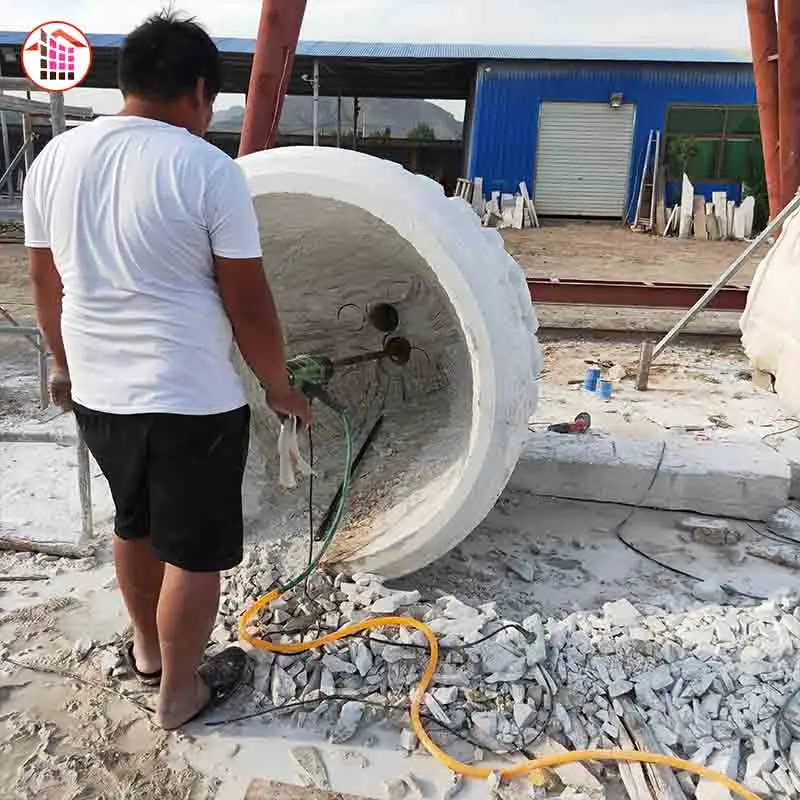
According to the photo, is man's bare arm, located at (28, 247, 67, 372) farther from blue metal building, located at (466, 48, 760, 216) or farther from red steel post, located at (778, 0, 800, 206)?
blue metal building, located at (466, 48, 760, 216)

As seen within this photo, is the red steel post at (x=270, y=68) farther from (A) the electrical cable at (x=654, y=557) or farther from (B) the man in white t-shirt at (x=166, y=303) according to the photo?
(B) the man in white t-shirt at (x=166, y=303)

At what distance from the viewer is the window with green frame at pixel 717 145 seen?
591 inches

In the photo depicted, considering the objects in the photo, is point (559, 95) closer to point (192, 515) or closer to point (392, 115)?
point (192, 515)

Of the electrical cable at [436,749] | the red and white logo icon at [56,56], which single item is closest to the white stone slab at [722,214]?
the red and white logo icon at [56,56]

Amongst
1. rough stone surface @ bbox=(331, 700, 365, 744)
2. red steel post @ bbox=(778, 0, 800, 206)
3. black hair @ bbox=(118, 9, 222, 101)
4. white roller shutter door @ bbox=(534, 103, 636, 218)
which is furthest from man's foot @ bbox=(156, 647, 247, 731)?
white roller shutter door @ bbox=(534, 103, 636, 218)

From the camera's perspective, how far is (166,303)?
1607 mm

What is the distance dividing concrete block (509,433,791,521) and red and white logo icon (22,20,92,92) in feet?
7.56

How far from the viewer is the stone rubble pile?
6.47ft

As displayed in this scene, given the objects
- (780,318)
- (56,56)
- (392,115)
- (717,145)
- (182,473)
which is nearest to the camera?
(182,473)

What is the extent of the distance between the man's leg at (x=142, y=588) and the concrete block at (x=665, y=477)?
1.69m

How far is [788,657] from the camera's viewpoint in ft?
7.39

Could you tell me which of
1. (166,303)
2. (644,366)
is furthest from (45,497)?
(644,366)

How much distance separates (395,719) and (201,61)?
5.33ft

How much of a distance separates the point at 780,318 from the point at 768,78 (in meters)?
2.18
